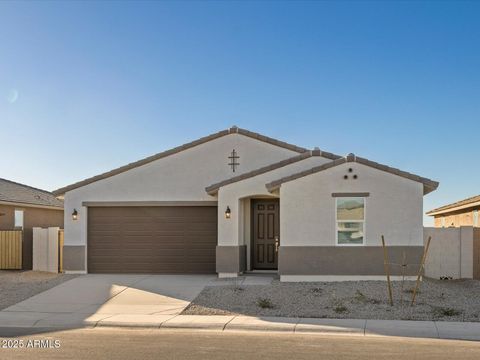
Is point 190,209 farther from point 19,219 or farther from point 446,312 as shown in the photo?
point 19,219

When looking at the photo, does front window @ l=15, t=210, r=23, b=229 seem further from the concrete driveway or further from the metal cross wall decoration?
the metal cross wall decoration

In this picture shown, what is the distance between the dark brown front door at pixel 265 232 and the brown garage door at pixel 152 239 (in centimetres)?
137

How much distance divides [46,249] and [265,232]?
782cm

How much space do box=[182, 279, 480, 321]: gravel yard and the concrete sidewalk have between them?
550 millimetres

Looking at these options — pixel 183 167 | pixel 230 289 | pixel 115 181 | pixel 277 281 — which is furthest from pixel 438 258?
pixel 115 181

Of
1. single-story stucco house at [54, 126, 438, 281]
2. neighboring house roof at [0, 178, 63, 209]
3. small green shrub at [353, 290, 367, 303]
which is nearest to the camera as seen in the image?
small green shrub at [353, 290, 367, 303]

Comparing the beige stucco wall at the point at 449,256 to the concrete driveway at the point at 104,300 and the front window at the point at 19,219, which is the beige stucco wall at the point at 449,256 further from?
the front window at the point at 19,219

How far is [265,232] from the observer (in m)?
19.3

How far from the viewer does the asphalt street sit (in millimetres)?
8930

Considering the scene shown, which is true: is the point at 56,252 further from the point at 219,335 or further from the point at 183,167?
the point at 219,335

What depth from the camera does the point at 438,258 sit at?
17672mm

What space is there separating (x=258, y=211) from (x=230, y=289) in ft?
14.9

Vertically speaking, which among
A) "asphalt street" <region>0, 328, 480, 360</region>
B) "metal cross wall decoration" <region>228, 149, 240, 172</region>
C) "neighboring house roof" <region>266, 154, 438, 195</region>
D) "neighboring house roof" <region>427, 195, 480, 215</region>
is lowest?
"asphalt street" <region>0, 328, 480, 360</region>

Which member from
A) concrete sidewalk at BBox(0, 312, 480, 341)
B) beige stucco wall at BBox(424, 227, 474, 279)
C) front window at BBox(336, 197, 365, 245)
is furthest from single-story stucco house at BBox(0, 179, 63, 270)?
beige stucco wall at BBox(424, 227, 474, 279)
